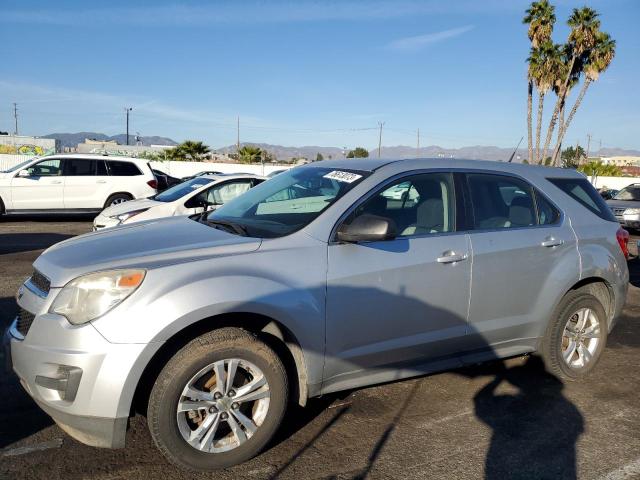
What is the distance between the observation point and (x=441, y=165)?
13.5 feet

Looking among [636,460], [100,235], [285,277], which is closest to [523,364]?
[636,460]

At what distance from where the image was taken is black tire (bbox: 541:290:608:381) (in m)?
4.37

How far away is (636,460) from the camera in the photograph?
332cm

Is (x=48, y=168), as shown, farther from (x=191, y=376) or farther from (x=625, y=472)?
(x=625, y=472)

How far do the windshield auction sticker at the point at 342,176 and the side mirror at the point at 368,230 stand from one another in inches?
19.8

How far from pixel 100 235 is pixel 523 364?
144 inches

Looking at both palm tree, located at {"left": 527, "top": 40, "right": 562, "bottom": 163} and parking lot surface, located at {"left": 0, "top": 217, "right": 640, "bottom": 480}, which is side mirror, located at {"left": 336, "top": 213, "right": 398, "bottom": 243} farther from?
palm tree, located at {"left": 527, "top": 40, "right": 562, "bottom": 163}

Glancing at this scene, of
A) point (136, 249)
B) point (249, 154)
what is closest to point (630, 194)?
point (136, 249)

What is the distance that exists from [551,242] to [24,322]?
142 inches

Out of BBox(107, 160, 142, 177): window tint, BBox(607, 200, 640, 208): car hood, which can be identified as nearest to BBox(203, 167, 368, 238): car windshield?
BBox(107, 160, 142, 177): window tint

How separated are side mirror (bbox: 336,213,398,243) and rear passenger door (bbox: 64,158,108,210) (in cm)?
1234

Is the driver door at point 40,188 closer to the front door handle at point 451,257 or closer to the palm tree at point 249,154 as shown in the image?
the front door handle at point 451,257

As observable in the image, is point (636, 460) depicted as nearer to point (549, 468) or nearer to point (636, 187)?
point (549, 468)

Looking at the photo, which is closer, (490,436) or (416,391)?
(490,436)
